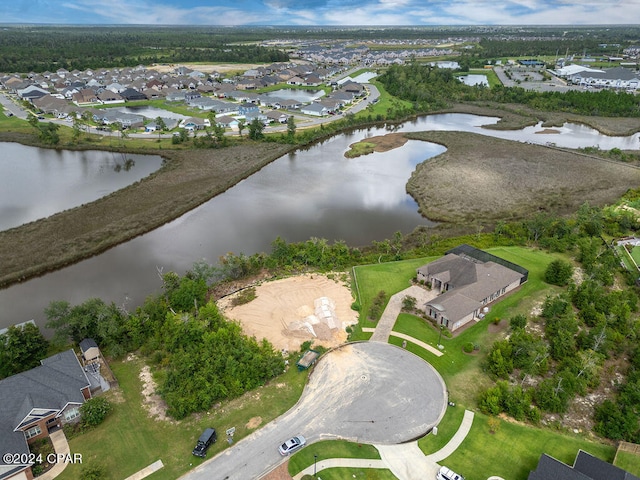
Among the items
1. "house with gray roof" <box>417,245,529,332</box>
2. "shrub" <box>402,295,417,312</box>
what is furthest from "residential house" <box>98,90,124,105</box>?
"shrub" <box>402,295,417,312</box>

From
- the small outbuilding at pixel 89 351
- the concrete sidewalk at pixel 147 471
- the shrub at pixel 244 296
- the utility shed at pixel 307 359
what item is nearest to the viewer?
the concrete sidewalk at pixel 147 471

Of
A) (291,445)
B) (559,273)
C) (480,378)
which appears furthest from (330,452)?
(559,273)

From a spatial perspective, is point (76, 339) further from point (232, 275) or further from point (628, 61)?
point (628, 61)

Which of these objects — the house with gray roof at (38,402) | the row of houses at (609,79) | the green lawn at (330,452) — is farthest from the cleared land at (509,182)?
the row of houses at (609,79)

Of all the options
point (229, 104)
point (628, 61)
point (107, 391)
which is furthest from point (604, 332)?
point (628, 61)

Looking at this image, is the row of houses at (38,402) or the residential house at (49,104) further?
the residential house at (49,104)

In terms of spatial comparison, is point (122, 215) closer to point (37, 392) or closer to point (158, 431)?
point (37, 392)

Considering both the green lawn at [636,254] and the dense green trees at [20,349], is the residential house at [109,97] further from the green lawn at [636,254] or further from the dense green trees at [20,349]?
the green lawn at [636,254]
